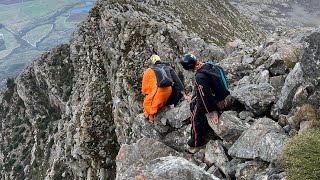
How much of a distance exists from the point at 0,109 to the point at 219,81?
10686 cm

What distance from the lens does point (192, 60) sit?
13094 millimetres

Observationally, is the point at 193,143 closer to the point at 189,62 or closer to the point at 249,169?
the point at 189,62

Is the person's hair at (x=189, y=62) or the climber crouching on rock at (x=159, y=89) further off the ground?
the person's hair at (x=189, y=62)

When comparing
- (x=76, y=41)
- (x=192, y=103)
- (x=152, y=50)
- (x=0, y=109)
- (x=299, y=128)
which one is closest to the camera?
(x=299, y=128)

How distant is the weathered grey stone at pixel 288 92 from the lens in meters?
11.8

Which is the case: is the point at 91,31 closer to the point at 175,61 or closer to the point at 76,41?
the point at 76,41

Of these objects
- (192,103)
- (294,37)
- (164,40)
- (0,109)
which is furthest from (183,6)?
(0,109)

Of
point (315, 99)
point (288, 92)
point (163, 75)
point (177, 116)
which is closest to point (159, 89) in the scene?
point (163, 75)

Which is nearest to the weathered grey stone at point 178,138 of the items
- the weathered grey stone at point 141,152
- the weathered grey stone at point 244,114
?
the weathered grey stone at point 141,152

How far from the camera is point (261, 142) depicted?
11.0m

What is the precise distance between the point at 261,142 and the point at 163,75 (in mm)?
6510

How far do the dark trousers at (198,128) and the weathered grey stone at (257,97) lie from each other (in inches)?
60.0

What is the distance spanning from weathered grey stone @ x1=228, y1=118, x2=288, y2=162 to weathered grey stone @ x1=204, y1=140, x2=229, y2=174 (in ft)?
1.30

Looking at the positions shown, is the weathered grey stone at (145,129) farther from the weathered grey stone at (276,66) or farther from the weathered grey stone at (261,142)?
the weathered grey stone at (276,66)
